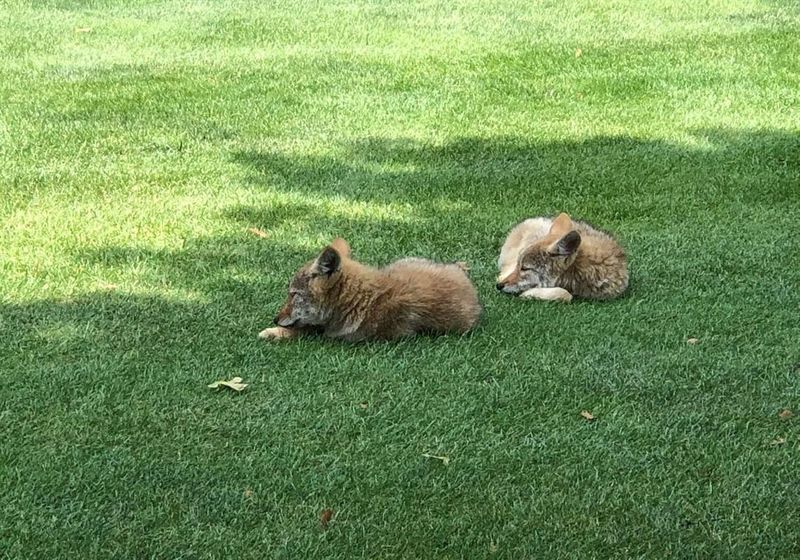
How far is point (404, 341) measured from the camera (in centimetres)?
570

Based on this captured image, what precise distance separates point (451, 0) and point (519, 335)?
35.3 feet

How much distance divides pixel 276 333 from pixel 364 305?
471mm

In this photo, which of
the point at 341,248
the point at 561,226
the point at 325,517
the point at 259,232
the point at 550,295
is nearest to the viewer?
the point at 325,517

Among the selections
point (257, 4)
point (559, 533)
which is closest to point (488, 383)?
point (559, 533)

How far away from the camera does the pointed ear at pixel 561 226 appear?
266 inches

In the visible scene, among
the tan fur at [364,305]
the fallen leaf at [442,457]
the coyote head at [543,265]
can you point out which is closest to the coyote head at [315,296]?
the tan fur at [364,305]

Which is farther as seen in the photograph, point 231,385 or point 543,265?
point 543,265

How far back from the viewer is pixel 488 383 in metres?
5.25

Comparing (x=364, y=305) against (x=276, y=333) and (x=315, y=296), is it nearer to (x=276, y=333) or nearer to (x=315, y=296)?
(x=315, y=296)

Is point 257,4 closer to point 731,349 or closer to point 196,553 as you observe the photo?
point 731,349

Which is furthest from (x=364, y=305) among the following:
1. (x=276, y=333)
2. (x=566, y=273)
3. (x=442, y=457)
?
(x=566, y=273)

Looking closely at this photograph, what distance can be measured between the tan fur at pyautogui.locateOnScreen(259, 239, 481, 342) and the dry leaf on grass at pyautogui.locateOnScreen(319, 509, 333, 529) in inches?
64.7

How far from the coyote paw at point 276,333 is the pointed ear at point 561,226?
1.87 metres

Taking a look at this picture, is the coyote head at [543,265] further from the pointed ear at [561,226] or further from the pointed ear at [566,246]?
the pointed ear at [561,226]
